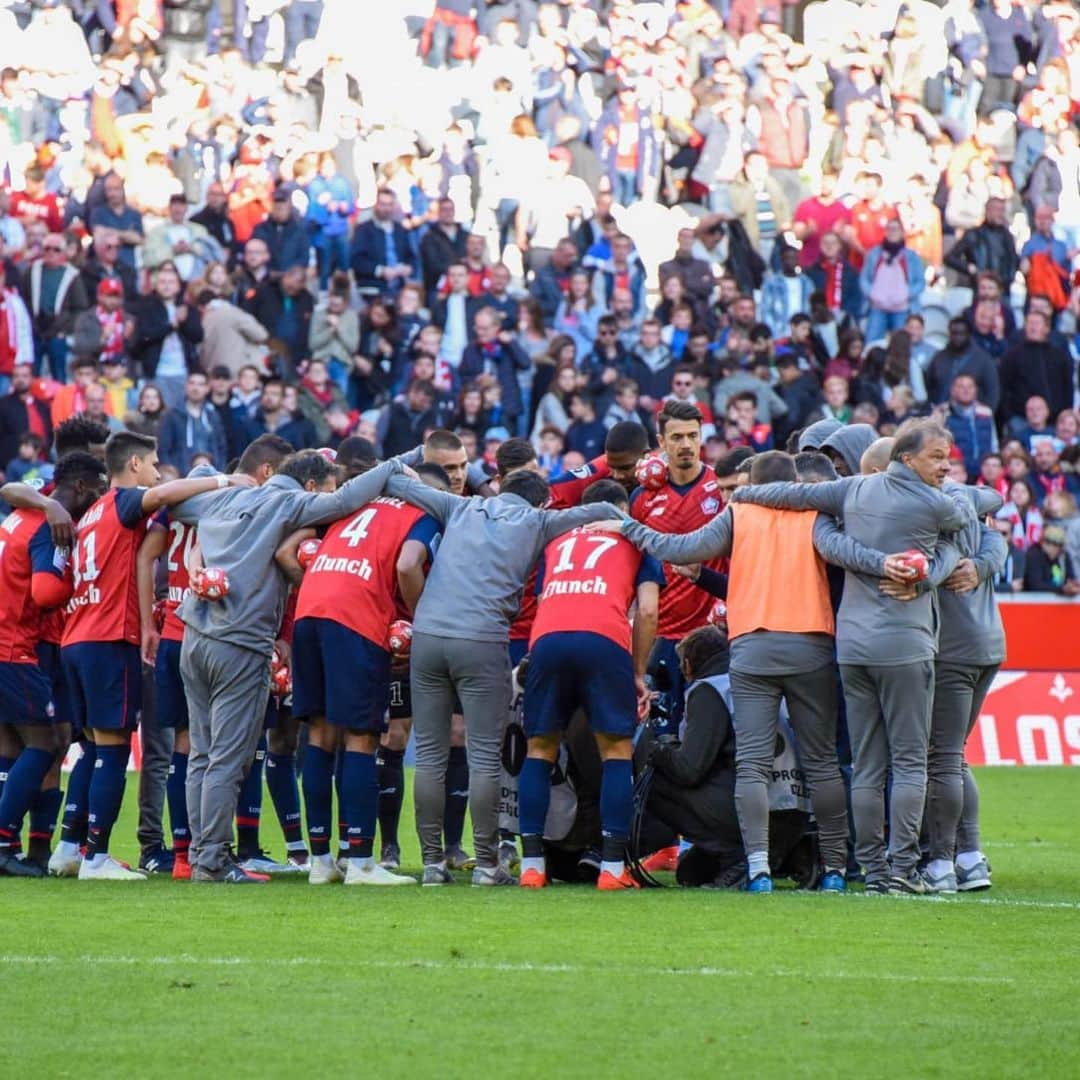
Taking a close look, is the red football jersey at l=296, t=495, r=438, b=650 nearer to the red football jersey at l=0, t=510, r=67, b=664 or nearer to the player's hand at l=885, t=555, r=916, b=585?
the red football jersey at l=0, t=510, r=67, b=664

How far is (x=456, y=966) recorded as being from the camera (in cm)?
806

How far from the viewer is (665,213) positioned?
88.7ft

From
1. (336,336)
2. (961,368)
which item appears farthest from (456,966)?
(961,368)

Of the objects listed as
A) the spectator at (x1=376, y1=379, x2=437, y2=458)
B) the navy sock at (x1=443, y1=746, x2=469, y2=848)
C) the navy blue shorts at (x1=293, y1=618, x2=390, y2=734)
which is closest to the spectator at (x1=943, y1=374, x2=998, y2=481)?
the spectator at (x1=376, y1=379, x2=437, y2=458)

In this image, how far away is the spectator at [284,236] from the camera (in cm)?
2311

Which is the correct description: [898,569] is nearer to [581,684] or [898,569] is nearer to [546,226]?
[581,684]

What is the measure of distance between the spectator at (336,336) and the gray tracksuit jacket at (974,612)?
12.1 metres

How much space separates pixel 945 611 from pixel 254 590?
3420 mm

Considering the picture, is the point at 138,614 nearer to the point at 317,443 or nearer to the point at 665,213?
the point at 317,443

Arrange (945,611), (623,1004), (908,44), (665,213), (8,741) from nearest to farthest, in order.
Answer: (623,1004), (945,611), (8,741), (665,213), (908,44)

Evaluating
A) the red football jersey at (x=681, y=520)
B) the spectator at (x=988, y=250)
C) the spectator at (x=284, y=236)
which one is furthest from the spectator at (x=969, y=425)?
the red football jersey at (x=681, y=520)

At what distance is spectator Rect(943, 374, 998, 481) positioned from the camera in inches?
931

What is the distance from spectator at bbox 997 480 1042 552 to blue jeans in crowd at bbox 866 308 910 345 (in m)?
3.33

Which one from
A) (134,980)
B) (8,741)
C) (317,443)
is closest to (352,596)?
(8,741)
